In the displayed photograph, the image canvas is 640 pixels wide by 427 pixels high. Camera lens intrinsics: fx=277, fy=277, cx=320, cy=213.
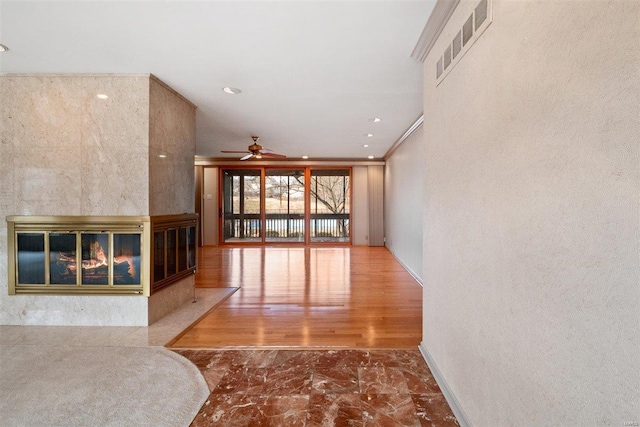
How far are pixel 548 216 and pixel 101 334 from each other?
3.51m

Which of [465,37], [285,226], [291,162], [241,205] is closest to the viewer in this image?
[465,37]

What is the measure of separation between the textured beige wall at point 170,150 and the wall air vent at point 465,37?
2.73 metres

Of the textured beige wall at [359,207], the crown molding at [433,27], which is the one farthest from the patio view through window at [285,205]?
the crown molding at [433,27]

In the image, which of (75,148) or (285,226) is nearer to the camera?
(75,148)

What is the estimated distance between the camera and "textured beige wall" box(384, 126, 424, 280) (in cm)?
449

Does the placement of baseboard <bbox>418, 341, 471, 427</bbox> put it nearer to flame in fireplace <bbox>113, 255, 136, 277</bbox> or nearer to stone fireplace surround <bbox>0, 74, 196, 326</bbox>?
stone fireplace surround <bbox>0, 74, 196, 326</bbox>

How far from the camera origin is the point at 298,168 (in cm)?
822

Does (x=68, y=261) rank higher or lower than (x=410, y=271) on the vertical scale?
higher

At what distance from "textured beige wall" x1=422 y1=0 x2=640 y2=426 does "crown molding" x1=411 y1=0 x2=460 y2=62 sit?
6.9 inches

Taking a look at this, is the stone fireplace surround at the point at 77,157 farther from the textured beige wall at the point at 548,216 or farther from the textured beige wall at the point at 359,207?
the textured beige wall at the point at 359,207

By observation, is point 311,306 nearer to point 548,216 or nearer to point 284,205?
point 548,216

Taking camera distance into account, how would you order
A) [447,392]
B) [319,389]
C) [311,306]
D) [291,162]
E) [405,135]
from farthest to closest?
[291,162] → [405,135] → [311,306] → [319,389] → [447,392]

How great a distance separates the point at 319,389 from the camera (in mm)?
1858

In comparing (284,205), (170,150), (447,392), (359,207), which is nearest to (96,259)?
(170,150)
